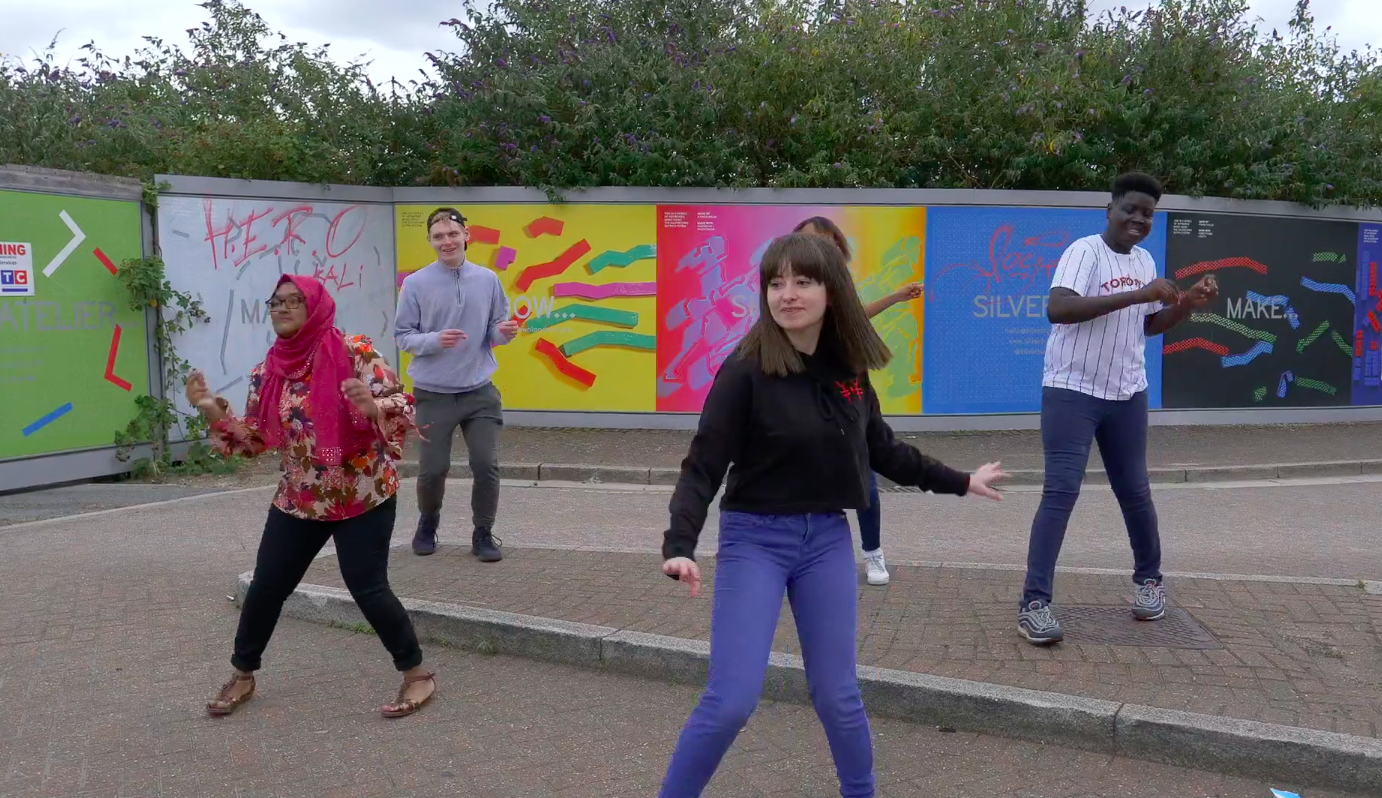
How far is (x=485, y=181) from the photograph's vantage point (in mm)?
13289

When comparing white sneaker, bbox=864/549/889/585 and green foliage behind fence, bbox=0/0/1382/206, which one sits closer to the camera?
white sneaker, bbox=864/549/889/585

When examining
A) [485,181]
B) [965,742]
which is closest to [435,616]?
[965,742]

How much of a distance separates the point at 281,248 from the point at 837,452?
9394 mm

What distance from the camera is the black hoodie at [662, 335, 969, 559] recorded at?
3213 millimetres

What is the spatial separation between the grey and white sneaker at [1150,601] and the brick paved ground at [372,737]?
49.8 inches

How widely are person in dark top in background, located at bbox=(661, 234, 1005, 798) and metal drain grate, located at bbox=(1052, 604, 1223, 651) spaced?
2106mm

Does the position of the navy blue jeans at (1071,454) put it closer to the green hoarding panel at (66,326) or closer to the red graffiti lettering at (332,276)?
the green hoarding panel at (66,326)

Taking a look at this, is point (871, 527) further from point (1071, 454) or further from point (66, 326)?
point (66, 326)

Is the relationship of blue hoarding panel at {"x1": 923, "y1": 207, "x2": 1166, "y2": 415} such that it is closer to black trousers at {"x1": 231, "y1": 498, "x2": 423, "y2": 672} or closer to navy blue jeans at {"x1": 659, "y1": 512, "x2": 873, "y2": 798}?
black trousers at {"x1": 231, "y1": 498, "x2": 423, "y2": 672}

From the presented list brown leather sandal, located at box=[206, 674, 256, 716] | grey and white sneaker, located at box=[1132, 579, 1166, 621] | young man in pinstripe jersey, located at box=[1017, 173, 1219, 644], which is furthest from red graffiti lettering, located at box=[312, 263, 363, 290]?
grey and white sneaker, located at box=[1132, 579, 1166, 621]

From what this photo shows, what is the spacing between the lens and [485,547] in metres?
6.60

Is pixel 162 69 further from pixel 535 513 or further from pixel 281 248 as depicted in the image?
pixel 535 513

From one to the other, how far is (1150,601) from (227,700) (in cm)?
377

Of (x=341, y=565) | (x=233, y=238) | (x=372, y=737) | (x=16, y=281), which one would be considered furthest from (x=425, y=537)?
(x=233, y=238)
